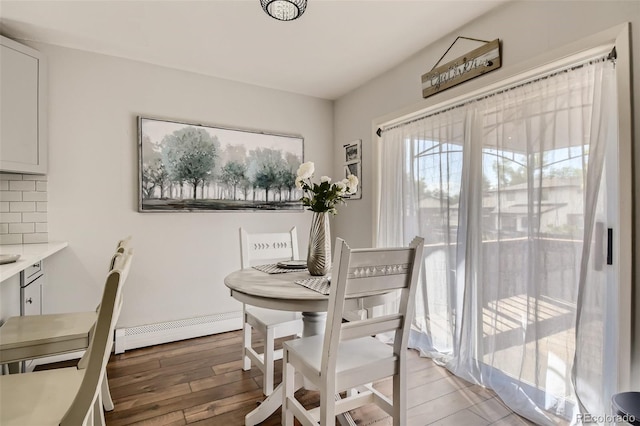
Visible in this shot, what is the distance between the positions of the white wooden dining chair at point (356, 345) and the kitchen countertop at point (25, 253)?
1338mm

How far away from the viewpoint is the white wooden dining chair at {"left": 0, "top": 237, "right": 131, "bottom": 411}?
145 centimetres

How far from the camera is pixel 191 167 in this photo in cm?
301

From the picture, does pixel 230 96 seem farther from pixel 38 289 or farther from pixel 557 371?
pixel 557 371

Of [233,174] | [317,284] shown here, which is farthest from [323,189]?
[233,174]

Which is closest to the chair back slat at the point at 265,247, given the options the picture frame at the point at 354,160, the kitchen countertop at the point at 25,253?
the picture frame at the point at 354,160

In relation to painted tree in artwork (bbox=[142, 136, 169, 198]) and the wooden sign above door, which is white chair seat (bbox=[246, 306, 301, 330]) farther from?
the wooden sign above door

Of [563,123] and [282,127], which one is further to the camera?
[282,127]

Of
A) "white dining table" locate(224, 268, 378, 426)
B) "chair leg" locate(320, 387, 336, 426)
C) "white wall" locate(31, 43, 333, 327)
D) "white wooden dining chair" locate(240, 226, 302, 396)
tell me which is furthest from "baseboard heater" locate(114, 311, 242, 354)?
"chair leg" locate(320, 387, 336, 426)

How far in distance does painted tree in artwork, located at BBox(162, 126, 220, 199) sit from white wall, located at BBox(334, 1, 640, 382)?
4.83 ft

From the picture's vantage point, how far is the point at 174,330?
9.57 ft

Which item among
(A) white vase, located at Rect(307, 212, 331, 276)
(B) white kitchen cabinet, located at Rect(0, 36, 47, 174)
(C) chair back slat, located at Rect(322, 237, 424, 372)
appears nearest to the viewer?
(C) chair back slat, located at Rect(322, 237, 424, 372)

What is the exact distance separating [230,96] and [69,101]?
133 cm

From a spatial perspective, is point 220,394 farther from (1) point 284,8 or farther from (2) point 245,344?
(1) point 284,8

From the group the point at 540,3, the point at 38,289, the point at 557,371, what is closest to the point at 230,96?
the point at 38,289
